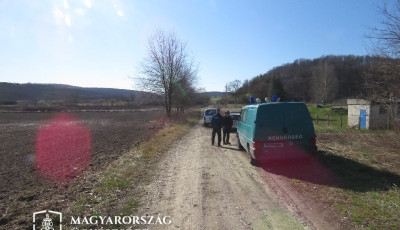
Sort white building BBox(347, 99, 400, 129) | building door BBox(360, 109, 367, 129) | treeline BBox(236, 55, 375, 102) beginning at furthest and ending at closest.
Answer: treeline BBox(236, 55, 375, 102)
building door BBox(360, 109, 367, 129)
white building BBox(347, 99, 400, 129)

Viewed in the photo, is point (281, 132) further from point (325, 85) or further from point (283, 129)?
point (325, 85)

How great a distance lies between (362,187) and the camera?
667 centimetres

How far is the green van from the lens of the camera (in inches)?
338

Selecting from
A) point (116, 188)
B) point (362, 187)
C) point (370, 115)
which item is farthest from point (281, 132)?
point (370, 115)

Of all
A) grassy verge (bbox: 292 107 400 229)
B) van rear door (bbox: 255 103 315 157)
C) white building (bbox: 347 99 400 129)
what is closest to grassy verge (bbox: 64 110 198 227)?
van rear door (bbox: 255 103 315 157)

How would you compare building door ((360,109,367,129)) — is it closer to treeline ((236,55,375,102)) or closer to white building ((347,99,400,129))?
white building ((347,99,400,129))

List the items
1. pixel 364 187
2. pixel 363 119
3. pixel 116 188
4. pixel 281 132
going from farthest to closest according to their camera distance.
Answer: pixel 363 119 < pixel 281 132 < pixel 116 188 < pixel 364 187

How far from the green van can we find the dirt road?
28.6 inches

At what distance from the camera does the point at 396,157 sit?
9.97 m

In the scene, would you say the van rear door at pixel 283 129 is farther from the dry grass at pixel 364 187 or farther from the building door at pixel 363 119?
the building door at pixel 363 119

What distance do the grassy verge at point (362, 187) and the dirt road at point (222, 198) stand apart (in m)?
0.67

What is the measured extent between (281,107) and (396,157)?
4.77 metres

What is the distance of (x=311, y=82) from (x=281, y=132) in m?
91.2

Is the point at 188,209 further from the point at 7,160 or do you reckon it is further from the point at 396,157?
the point at 7,160
